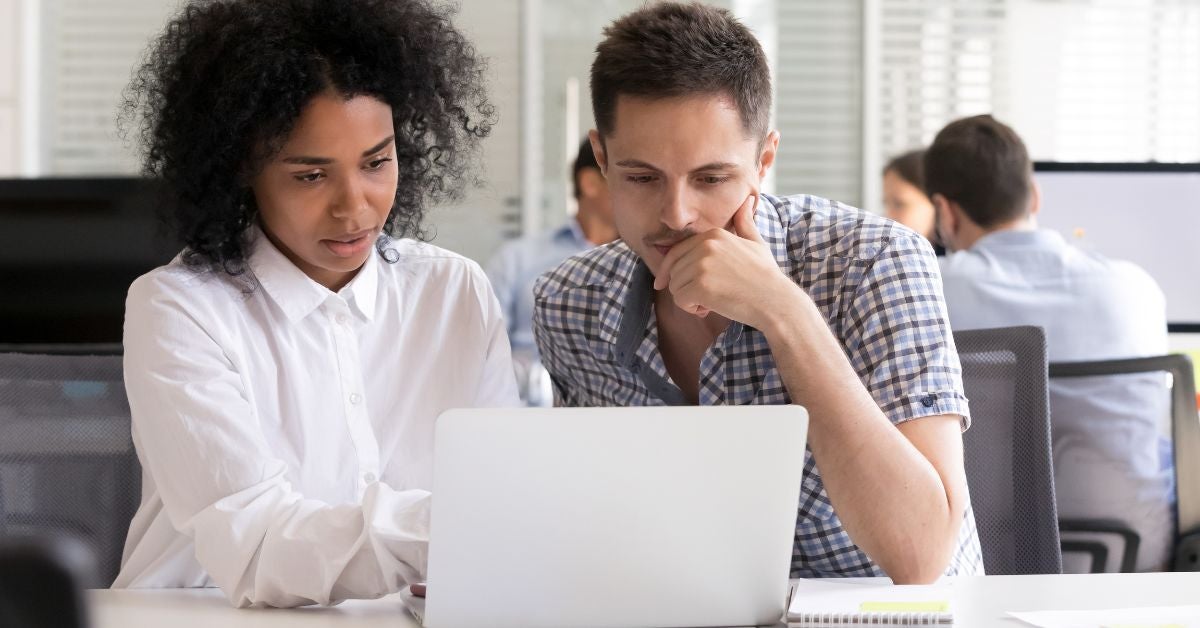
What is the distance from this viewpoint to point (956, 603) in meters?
1.10

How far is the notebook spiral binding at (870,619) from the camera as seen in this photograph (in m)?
0.99

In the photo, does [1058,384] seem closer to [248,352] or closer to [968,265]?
[968,265]

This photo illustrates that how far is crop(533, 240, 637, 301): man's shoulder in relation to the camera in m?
1.60

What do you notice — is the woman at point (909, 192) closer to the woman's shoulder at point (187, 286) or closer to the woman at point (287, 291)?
the woman at point (287, 291)

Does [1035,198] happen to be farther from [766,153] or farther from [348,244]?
[348,244]

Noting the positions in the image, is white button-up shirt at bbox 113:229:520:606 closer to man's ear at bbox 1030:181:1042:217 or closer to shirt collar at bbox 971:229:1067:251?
shirt collar at bbox 971:229:1067:251

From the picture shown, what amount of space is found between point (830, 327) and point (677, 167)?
10.3 inches

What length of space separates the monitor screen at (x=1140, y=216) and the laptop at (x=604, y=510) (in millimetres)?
1952

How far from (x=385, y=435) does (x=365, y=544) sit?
0.37 metres

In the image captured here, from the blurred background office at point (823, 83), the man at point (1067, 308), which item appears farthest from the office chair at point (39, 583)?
the blurred background office at point (823, 83)

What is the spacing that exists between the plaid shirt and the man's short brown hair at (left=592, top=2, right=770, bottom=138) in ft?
0.51

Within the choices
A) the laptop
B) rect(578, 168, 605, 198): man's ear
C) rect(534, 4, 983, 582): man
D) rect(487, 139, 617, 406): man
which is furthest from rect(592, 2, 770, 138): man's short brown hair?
rect(578, 168, 605, 198): man's ear

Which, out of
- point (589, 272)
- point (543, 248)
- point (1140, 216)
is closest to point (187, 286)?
point (589, 272)

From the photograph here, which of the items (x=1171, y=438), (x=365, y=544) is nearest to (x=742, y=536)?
(x=365, y=544)
